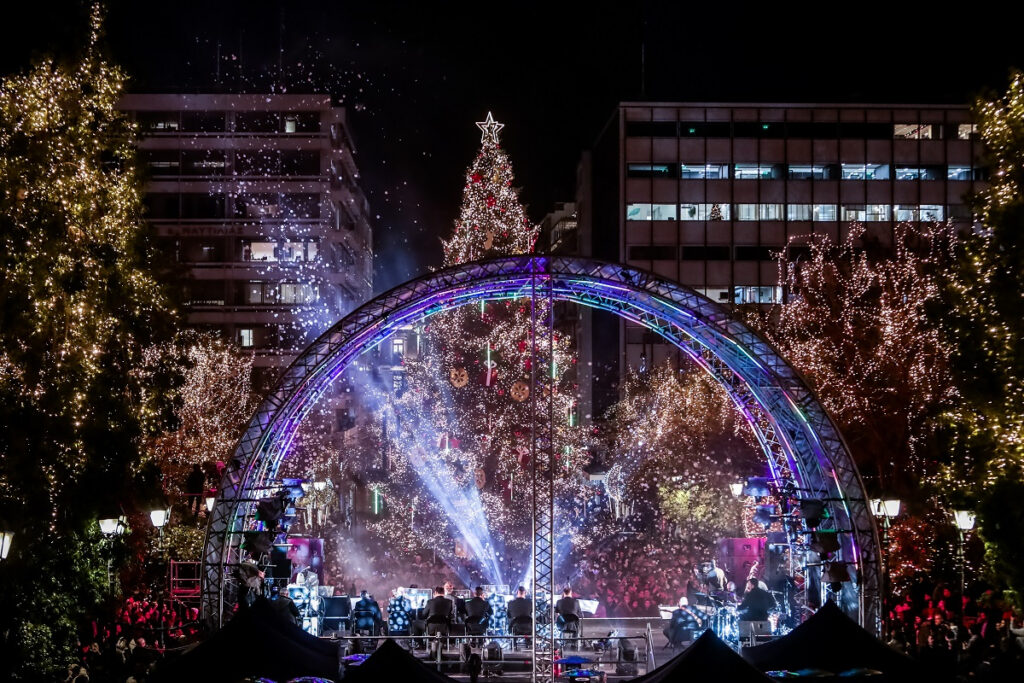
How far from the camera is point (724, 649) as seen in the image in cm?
1206

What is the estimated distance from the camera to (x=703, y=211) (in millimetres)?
58438

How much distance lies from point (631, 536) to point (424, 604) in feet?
39.3

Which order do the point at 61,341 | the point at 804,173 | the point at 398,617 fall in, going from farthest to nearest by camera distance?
the point at 804,173
the point at 398,617
the point at 61,341

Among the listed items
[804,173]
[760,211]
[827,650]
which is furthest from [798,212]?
[827,650]

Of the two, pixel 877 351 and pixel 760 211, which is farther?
pixel 760 211

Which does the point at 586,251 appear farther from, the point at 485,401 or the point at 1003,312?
the point at 1003,312

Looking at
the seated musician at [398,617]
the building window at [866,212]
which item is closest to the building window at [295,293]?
the building window at [866,212]

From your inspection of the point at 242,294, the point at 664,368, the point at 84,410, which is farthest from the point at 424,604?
the point at 242,294

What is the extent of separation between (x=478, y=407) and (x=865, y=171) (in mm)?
26513

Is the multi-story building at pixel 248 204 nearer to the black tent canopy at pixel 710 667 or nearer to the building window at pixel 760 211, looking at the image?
the building window at pixel 760 211

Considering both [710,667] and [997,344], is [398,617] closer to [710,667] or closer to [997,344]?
[710,667]

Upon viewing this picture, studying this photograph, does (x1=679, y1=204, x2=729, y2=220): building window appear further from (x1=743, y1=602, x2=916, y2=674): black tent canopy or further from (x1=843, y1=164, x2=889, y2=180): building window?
(x1=743, y1=602, x2=916, y2=674): black tent canopy

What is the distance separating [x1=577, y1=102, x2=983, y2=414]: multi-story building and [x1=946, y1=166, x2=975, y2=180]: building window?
0.05m

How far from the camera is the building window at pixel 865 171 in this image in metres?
57.7
